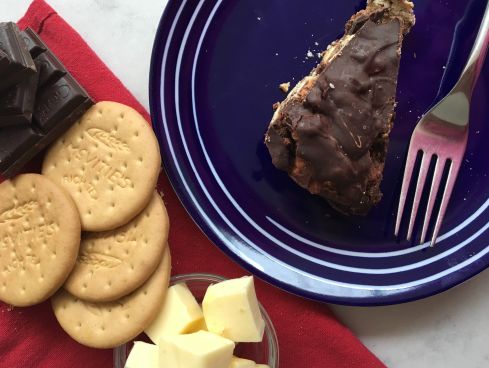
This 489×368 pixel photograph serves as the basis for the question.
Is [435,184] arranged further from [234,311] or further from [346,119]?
[234,311]

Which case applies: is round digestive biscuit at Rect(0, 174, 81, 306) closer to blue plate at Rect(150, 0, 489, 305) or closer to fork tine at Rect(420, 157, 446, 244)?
blue plate at Rect(150, 0, 489, 305)

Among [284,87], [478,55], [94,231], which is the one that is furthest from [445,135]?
[94,231]

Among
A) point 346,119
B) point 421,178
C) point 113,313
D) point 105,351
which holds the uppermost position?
point 346,119

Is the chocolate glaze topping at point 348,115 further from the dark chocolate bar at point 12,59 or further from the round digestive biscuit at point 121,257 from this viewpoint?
the dark chocolate bar at point 12,59

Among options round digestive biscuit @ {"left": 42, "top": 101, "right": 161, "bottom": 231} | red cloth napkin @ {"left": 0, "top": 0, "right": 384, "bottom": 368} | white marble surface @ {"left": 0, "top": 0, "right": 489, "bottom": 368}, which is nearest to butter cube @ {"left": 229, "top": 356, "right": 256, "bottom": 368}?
red cloth napkin @ {"left": 0, "top": 0, "right": 384, "bottom": 368}

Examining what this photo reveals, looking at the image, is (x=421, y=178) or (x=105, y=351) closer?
(x=421, y=178)

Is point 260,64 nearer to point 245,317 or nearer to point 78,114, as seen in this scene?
point 78,114
